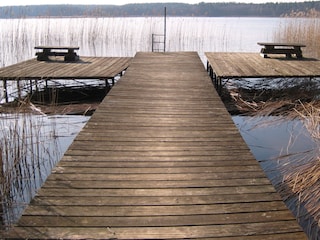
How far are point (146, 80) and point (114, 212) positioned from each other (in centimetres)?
461

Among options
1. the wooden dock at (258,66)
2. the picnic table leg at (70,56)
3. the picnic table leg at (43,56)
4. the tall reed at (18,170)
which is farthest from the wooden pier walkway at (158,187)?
the picnic table leg at (43,56)

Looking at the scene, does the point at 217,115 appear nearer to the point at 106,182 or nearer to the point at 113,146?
the point at 113,146

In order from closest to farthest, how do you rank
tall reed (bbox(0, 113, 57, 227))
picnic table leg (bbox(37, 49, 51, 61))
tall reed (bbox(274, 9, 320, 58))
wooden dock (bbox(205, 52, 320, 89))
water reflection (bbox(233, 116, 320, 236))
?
1. tall reed (bbox(0, 113, 57, 227))
2. water reflection (bbox(233, 116, 320, 236))
3. wooden dock (bbox(205, 52, 320, 89))
4. picnic table leg (bbox(37, 49, 51, 61))
5. tall reed (bbox(274, 9, 320, 58))

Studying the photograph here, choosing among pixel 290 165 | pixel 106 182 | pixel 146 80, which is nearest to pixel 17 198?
pixel 106 182

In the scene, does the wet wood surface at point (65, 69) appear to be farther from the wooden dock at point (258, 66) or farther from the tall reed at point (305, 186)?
the tall reed at point (305, 186)

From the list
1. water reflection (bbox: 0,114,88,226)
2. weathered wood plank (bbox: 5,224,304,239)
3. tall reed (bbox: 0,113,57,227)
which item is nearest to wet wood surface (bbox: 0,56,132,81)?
water reflection (bbox: 0,114,88,226)

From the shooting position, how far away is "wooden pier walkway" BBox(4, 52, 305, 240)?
2.24 metres

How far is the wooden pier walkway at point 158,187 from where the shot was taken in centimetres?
224

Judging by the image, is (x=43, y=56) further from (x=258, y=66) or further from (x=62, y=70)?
(x=258, y=66)

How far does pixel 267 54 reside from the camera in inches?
371

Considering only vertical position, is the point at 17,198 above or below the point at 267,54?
below

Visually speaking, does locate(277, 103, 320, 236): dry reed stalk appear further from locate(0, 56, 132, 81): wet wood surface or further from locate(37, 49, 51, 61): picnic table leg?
locate(37, 49, 51, 61): picnic table leg

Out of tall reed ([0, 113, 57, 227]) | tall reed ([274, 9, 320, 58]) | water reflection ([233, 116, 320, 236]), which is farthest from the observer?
tall reed ([274, 9, 320, 58])

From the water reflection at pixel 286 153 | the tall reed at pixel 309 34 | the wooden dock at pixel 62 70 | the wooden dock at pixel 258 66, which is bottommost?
A: the water reflection at pixel 286 153
